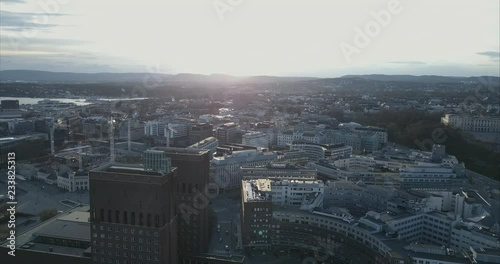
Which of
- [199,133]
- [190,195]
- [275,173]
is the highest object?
[190,195]

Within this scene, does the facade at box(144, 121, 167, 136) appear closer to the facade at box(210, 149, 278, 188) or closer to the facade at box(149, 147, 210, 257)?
the facade at box(210, 149, 278, 188)

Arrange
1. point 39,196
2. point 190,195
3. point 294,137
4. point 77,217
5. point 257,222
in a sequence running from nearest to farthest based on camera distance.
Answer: point 190,195, point 77,217, point 257,222, point 39,196, point 294,137

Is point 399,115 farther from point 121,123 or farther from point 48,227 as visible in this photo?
point 48,227

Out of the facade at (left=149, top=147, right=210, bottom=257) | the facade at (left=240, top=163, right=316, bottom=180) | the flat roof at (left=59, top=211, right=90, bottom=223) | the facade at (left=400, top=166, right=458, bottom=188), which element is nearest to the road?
the flat roof at (left=59, top=211, right=90, bottom=223)

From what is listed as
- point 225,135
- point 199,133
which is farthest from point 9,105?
point 225,135

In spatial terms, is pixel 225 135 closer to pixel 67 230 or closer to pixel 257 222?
pixel 257 222

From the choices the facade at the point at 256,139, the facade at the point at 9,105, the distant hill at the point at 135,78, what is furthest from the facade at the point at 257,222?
the distant hill at the point at 135,78

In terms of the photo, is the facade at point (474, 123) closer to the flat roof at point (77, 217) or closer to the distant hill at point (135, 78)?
the flat roof at point (77, 217)
